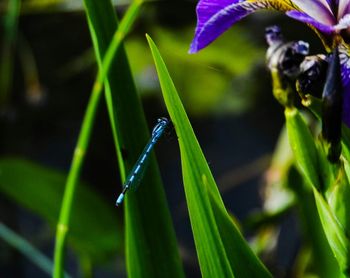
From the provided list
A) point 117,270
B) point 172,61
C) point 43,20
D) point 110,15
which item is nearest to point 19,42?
point 43,20

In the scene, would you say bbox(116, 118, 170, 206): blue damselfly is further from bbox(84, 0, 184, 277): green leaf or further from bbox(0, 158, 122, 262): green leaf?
bbox(0, 158, 122, 262): green leaf

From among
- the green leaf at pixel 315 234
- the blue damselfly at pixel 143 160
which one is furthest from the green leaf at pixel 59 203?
the blue damselfly at pixel 143 160

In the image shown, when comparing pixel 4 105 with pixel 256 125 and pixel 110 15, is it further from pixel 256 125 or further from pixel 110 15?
pixel 110 15

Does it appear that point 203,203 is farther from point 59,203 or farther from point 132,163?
point 59,203

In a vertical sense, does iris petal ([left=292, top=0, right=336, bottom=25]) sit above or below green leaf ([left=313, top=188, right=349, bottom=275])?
above

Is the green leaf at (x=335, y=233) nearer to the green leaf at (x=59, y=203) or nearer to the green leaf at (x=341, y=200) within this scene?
the green leaf at (x=341, y=200)

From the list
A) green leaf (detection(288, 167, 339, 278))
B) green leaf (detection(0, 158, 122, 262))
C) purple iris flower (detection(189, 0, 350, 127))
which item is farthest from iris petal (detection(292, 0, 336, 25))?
green leaf (detection(0, 158, 122, 262))
